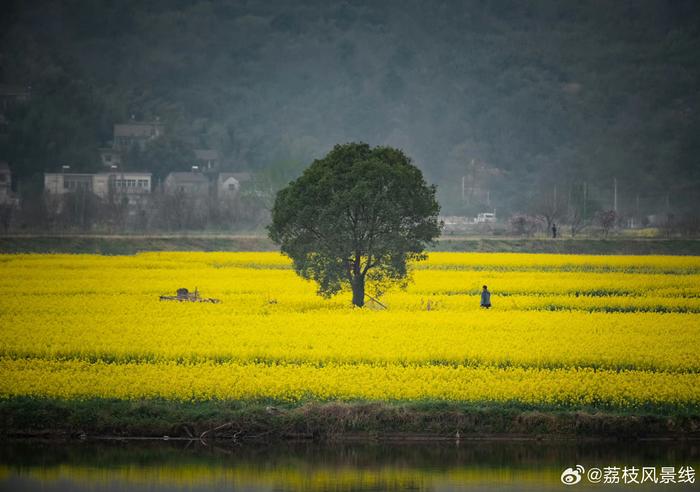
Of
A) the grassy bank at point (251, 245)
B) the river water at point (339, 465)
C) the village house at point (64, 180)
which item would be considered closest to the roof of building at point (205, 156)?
the village house at point (64, 180)

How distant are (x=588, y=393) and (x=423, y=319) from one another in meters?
12.7

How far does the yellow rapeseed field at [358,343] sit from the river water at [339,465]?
1658 millimetres

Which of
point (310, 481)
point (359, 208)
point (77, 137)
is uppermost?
point (77, 137)

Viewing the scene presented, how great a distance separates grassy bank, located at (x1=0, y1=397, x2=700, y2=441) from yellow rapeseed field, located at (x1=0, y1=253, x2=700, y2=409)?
29.1 inches

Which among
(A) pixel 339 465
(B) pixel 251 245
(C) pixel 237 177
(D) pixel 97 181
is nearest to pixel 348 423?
(A) pixel 339 465

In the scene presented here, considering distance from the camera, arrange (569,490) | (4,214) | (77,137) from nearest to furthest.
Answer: (569,490)
(4,214)
(77,137)

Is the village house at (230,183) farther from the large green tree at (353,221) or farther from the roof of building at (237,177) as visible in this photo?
the large green tree at (353,221)

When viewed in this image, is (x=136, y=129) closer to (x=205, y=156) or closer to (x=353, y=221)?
(x=205, y=156)

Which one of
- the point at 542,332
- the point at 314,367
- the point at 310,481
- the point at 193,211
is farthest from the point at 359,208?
the point at 193,211

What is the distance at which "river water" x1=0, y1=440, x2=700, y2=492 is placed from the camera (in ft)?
71.1

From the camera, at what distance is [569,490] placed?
21.1m

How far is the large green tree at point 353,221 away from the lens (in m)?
43.3

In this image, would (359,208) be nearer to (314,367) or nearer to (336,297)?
(336,297)

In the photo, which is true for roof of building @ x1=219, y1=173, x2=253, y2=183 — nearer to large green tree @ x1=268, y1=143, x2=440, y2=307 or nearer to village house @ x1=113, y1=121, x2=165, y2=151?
village house @ x1=113, y1=121, x2=165, y2=151
